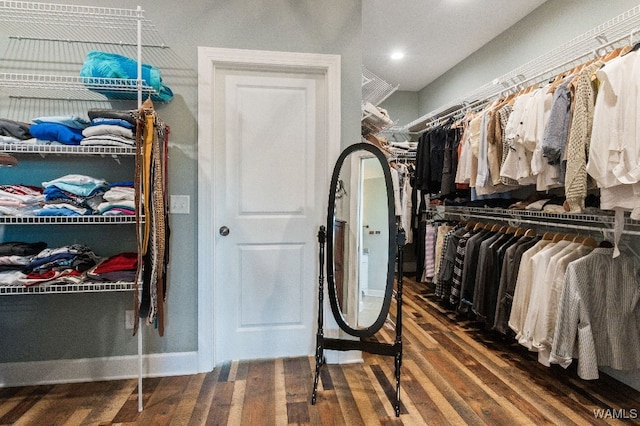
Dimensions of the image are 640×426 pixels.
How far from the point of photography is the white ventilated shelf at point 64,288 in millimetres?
1721

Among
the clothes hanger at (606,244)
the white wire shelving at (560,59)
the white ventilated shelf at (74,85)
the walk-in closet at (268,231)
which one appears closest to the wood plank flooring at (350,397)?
the walk-in closet at (268,231)

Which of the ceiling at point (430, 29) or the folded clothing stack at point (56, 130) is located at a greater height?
the ceiling at point (430, 29)

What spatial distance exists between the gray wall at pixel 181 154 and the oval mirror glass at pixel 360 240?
14.3 inches

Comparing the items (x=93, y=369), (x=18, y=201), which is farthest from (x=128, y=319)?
(x=18, y=201)

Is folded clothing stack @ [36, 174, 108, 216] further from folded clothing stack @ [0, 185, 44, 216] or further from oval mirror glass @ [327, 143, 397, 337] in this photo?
oval mirror glass @ [327, 143, 397, 337]

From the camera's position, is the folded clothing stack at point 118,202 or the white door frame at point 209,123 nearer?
the folded clothing stack at point 118,202

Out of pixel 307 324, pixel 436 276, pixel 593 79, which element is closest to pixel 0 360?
pixel 307 324

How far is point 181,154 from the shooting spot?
215cm

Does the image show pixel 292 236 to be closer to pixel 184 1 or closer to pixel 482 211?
pixel 184 1

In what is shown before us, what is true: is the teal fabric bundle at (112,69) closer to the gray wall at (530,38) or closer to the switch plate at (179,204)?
the switch plate at (179,204)

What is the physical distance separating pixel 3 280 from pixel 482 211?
11.6ft

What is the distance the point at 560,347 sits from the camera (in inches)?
75.2

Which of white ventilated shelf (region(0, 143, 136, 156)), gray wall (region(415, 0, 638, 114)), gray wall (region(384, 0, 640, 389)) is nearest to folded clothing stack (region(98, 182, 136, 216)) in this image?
white ventilated shelf (region(0, 143, 136, 156))

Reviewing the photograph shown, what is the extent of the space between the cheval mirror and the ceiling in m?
1.66
